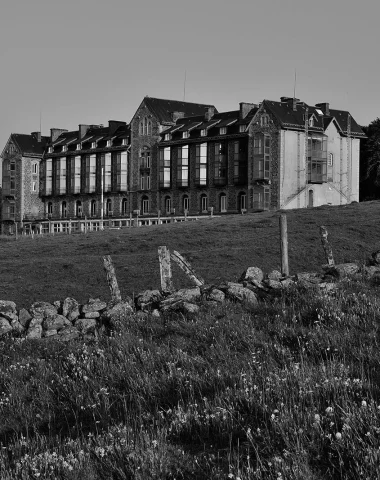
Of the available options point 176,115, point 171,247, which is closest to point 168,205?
point 176,115

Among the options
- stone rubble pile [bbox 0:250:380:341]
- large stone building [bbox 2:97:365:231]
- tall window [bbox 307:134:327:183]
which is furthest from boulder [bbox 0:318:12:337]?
tall window [bbox 307:134:327:183]

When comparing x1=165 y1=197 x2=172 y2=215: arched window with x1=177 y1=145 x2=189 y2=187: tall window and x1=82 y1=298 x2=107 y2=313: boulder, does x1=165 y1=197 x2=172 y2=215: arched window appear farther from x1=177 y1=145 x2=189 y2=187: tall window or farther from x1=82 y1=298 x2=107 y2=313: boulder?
x1=82 y1=298 x2=107 y2=313: boulder

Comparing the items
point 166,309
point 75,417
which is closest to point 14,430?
point 75,417

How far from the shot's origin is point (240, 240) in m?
44.2

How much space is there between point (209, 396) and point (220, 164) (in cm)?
9409

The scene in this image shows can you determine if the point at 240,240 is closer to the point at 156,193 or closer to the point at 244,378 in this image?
the point at 244,378

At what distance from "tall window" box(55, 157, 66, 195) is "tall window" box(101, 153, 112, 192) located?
9774mm

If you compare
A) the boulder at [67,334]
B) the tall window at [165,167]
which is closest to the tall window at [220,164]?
the tall window at [165,167]

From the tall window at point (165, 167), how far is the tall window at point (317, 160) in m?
19.9

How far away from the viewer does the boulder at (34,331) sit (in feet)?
47.4

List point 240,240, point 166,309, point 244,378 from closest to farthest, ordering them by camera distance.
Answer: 1. point 244,378
2. point 166,309
3. point 240,240

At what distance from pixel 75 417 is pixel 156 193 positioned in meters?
99.4

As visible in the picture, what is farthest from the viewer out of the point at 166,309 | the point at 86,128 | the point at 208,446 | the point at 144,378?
the point at 86,128

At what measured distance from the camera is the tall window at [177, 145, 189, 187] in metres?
105
